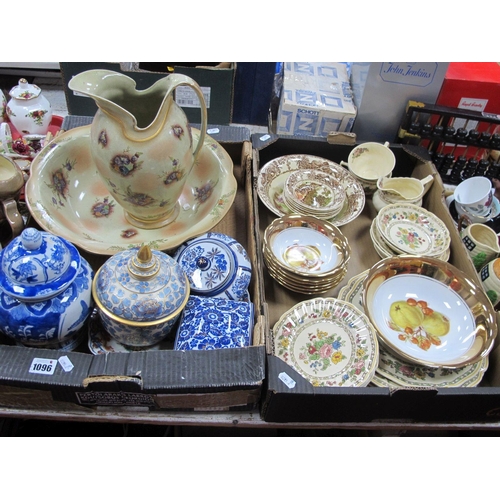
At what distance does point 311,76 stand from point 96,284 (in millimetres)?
1465

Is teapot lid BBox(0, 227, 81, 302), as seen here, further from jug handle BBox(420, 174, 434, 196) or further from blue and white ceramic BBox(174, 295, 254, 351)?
jug handle BBox(420, 174, 434, 196)

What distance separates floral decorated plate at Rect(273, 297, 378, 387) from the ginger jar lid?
1.22 ft

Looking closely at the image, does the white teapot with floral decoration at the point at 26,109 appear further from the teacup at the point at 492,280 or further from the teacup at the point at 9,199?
the teacup at the point at 492,280

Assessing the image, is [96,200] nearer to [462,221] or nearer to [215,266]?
[215,266]

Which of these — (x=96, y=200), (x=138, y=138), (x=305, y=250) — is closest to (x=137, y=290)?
(x=138, y=138)

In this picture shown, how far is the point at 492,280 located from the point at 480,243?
156mm

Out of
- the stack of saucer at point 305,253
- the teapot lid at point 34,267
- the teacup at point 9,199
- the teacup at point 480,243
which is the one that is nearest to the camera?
the teapot lid at point 34,267

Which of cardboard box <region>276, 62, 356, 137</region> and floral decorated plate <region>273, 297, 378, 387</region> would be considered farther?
cardboard box <region>276, 62, 356, 137</region>

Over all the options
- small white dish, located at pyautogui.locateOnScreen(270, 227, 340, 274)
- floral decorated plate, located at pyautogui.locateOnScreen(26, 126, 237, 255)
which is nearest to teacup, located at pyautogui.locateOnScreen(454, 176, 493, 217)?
small white dish, located at pyautogui.locateOnScreen(270, 227, 340, 274)

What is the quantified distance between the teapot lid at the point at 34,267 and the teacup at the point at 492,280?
121 cm

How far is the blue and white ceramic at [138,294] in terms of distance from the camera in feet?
3.25

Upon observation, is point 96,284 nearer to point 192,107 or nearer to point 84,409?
point 84,409

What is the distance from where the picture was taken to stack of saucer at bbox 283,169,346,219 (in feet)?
4.91

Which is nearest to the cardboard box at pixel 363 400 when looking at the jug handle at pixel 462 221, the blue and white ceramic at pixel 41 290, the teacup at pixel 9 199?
the jug handle at pixel 462 221
